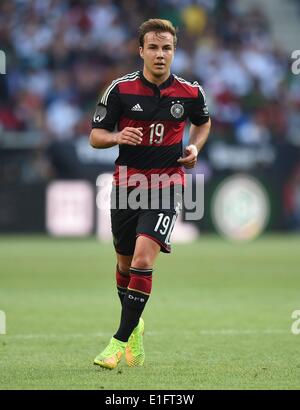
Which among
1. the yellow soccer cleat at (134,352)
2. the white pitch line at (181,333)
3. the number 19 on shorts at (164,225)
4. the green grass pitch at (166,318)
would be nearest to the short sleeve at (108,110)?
the number 19 on shorts at (164,225)

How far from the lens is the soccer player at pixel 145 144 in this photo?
23.3 ft

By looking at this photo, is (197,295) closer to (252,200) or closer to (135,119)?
(135,119)

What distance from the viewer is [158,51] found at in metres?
7.25

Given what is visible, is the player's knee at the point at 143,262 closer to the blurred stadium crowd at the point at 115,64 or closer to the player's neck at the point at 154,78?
the player's neck at the point at 154,78

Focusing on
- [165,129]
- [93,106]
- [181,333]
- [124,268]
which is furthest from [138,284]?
[93,106]

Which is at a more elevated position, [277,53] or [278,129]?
[277,53]

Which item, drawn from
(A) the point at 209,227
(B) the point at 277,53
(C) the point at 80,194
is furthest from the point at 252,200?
(B) the point at 277,53

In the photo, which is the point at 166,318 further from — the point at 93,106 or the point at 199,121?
the point at 93,106

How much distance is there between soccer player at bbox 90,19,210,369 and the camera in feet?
23.3

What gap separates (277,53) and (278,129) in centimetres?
244

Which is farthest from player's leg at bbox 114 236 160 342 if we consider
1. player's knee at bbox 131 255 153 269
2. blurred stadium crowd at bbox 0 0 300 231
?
blurred stadium crowd at bbox 0 0 300 231

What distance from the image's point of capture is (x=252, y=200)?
19641mm

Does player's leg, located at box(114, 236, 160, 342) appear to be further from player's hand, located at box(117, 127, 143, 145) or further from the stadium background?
the stadium background
